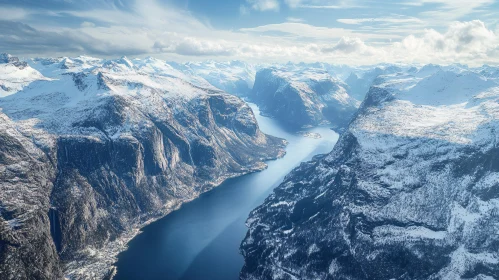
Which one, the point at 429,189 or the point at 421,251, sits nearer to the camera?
the point at 421,251

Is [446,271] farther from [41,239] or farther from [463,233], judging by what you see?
[41,239]

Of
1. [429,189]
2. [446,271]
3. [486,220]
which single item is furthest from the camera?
[429,189]

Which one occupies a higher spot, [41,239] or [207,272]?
[41,239]

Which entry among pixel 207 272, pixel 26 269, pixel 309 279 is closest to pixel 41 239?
pixel 26 269

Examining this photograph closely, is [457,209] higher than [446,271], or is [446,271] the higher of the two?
[457,209]

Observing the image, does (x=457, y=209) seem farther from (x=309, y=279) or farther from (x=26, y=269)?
(x=26, y=269)

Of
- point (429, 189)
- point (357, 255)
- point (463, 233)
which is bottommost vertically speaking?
point (357, 255)

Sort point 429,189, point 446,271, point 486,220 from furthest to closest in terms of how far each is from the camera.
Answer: point 429,189, point 486,220, point 446,271

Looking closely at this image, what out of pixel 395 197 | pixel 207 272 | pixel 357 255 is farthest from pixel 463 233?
pixel 207 272

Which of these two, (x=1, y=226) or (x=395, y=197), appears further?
(x=395, y=197)

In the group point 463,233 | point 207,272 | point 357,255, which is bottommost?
point 207,272
